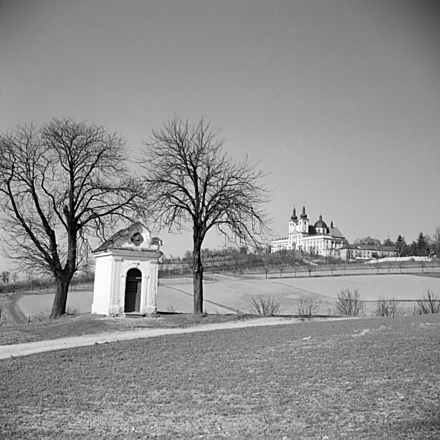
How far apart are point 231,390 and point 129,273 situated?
14.5m

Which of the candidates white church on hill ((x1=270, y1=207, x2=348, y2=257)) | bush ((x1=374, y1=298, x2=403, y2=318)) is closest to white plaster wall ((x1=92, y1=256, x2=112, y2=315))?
bush ((x1=374, y1=298, x2=403, y2=318))

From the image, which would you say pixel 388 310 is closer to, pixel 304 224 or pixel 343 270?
pixel 343 270

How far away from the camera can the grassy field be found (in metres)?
7.48

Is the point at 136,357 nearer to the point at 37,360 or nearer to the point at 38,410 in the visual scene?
the point at 37,360

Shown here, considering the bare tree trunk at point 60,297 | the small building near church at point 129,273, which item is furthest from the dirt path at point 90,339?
the bare tree trunk at point 60,297

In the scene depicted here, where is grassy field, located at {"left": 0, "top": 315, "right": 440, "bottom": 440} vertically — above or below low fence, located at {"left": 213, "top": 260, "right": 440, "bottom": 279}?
below

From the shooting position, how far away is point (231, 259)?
3221 inches

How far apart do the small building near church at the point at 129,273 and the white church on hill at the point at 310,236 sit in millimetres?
145465

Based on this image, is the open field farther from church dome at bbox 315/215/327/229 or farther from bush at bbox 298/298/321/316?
church dome at bbox 315/215/327/229

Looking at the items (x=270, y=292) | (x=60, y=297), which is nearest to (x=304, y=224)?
(x=270, y=292)

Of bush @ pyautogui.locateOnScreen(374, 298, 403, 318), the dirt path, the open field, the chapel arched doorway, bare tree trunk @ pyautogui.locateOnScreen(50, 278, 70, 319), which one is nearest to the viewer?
the dirt path

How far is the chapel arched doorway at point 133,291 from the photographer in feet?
77.6

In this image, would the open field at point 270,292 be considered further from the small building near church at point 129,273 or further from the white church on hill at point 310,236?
the white church on hill at point 310,236

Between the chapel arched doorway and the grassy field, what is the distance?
8222 mm
